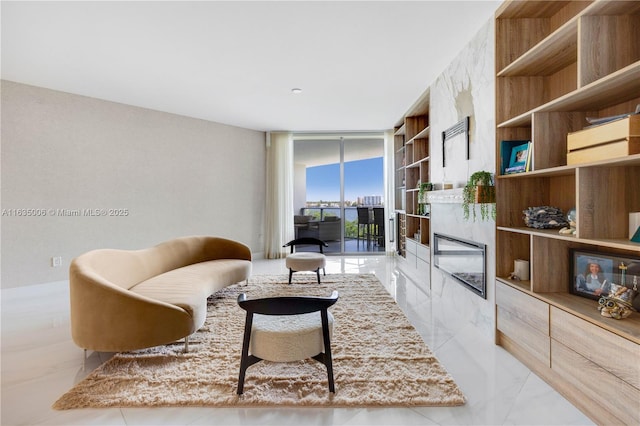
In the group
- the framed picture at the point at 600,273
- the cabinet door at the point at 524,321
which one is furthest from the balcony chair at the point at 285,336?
the framed picture at the point at 600,273

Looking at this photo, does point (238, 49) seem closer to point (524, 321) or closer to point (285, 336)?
point (285, 336)

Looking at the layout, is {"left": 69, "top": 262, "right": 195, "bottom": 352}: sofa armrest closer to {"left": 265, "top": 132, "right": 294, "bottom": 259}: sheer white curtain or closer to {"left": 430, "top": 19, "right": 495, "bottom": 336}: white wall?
{"left": 430, "top": 19, "right": 495, "bottom": 336}: white wall

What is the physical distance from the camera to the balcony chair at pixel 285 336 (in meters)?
1.82

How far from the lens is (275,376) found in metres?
1.97

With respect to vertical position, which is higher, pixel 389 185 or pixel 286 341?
pixel 389 185

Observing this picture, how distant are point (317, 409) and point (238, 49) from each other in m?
3.14

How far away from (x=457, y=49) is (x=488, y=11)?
0.60 meters

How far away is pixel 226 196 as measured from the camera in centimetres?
603

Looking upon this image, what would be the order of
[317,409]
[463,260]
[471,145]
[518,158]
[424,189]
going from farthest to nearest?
[424,189] < [463,260] < [471,145] < [518,158] < [317,409]

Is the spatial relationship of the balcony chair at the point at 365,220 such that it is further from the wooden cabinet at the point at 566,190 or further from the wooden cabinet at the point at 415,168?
the wooden cabinet at the point at 566,190

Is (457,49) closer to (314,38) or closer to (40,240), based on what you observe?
(314,38)

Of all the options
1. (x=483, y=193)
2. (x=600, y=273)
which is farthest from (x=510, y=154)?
(x=600, y=273)

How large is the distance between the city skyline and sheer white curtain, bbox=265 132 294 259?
28.1 inches

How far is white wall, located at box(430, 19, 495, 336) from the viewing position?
2572 mm
